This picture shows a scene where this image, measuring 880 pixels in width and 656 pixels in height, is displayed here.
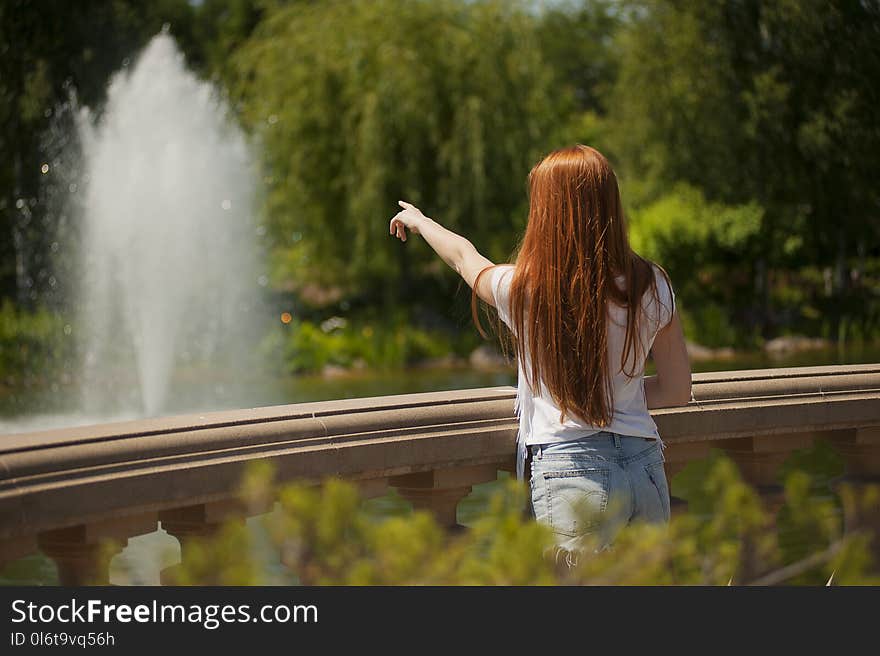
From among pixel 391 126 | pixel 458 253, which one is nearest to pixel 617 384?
pixel 458 253

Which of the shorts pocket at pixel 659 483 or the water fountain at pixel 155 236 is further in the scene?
the water fountain at pixel 155 236

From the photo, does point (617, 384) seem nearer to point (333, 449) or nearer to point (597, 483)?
point (597, 483)

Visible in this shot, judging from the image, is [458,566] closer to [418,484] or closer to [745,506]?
[745,506]

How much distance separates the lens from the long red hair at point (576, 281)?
97.3 inches

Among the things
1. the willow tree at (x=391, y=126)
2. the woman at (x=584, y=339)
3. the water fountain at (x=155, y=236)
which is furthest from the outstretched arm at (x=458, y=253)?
Result: the willow tree at (x=391, y=126)

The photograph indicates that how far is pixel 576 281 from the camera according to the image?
247 centimetres

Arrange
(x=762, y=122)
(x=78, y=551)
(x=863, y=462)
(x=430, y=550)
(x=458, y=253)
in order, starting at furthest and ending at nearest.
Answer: (x=762, y=122), (x=863, y=462), (x=458, y=253), (x=78, y=551), (x=430, y=550)

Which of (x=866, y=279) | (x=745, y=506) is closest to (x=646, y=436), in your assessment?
(x=745, y=506)

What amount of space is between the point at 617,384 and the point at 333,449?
0.63 meters

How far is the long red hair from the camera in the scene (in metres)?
2.47

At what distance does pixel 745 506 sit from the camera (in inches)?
87.0

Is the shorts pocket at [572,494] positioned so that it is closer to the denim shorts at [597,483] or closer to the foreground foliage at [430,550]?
the denim shorts at [597,483]
